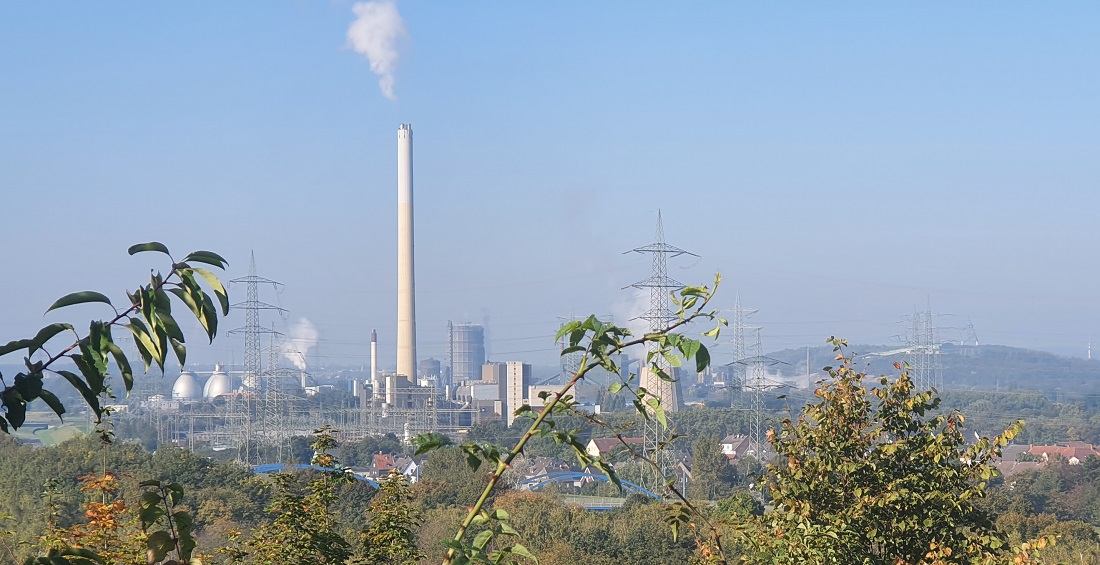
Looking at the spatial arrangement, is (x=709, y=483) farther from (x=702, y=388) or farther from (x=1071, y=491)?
(x=702, y=388)

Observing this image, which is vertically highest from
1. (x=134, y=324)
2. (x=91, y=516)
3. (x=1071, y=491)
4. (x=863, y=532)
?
(x=134, y=324)

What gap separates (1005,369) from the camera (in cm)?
12075

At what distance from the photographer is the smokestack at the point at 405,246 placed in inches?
1849

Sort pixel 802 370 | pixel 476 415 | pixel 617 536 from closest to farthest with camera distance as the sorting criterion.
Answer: pixel 617 536, pixel 476 415, pixel 802 370

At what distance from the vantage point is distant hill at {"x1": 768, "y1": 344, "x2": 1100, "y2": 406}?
110637 millimetres

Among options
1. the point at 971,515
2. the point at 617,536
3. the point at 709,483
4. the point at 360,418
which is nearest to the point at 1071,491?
the point at 709,483

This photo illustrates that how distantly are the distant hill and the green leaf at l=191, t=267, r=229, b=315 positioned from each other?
10421cm

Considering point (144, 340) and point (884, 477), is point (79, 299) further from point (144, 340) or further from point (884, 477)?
point (884, 477)

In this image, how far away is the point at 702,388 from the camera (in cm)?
11162

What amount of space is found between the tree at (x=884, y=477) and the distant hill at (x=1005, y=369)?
330 feet

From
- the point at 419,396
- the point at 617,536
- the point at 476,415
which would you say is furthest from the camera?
the point at 476,415

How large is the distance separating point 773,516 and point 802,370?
403 ft

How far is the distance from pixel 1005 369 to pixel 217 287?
130 metres

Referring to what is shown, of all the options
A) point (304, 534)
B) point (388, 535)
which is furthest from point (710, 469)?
point (304, 534)
